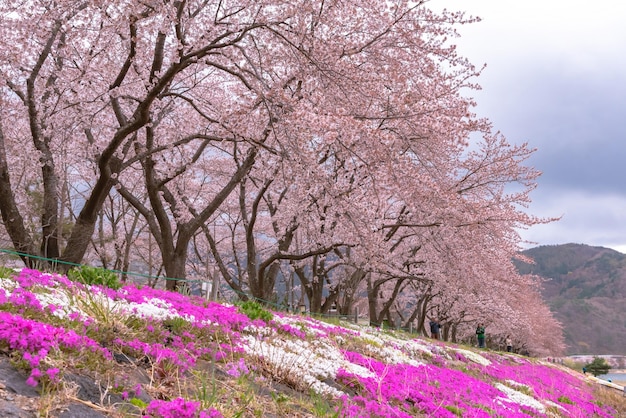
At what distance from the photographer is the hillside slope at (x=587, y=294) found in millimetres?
145750

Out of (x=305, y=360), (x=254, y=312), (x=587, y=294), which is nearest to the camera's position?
(x=305, y=360)

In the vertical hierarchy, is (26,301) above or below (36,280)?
below

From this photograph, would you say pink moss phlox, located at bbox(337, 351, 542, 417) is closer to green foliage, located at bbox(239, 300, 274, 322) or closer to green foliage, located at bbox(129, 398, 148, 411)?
green foliage, located at bbox(239, 300, 274, 322)

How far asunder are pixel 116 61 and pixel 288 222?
876cm

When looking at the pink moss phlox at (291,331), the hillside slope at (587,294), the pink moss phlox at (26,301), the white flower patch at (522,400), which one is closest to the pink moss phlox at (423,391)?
the white flower patch at (522,400)

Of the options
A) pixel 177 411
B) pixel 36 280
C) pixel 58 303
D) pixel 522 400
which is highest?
pixel 36 280

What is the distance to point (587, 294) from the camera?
570 ft

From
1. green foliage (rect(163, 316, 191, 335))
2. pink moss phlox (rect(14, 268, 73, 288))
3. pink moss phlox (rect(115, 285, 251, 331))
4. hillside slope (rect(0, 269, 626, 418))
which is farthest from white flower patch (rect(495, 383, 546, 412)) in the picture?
pink moss phlox (rect(14, 268, 73, 288))

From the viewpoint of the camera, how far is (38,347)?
3.84 meters

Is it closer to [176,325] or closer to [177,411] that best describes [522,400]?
[176,325]

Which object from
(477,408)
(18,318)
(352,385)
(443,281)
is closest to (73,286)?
(18,318)

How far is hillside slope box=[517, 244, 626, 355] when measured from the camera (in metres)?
146

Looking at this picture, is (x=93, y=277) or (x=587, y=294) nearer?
(x=93, y=277)

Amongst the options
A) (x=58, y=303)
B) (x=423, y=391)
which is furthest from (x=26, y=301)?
(x=423, y=391)
